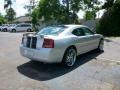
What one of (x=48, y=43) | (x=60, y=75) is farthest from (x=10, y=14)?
(x=60, y=75)

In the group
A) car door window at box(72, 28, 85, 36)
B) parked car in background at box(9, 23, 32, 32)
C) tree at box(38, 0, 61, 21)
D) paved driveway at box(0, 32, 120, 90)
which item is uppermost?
tree at box(38, 0, 61, 21)

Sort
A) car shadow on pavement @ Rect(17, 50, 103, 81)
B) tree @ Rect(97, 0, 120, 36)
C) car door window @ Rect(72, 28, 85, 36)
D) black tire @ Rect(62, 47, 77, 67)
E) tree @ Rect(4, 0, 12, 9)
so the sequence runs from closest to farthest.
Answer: car shadow on pavement @ Rect(17, 50, 103, 81), black tire @ Rect(62, 47, 77, 67), car door window @ Rect(72, 28, 85, 36), tree @ Rect(97, 0, 120, 36), tree @ Rect(4, 0, 12, 9)

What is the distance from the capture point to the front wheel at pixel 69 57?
24.2 ft

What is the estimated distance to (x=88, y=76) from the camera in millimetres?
6527

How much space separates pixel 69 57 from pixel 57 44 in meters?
0.96

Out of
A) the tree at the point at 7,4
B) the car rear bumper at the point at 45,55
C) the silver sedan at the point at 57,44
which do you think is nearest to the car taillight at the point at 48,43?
A: the silver sedan at the point at 57,44

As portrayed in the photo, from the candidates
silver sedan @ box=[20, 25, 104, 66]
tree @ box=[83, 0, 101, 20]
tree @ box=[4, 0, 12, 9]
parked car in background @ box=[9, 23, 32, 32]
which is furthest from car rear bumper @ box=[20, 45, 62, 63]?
tree @ box=[4, 0, 12, 9]

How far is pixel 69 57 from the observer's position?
299 inches

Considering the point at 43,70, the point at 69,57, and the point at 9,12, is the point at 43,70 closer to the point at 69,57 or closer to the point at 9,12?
the point at 69,57

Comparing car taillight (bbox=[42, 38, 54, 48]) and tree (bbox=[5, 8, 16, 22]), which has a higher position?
tree (bbox=[5, 8, 16, 22])

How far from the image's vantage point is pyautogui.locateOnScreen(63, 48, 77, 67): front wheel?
24.2ft

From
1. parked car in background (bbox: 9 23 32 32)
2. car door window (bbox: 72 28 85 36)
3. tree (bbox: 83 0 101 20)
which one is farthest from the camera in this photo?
parked car in background (bbox: 9 23 32 32)

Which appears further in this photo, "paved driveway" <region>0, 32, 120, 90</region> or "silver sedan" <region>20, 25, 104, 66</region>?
"silver sedan" <region>20, 25, 104, 66</region>

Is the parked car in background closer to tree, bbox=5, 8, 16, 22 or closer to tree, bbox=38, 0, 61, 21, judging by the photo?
tree, bbox=38, 0, 61, 21
